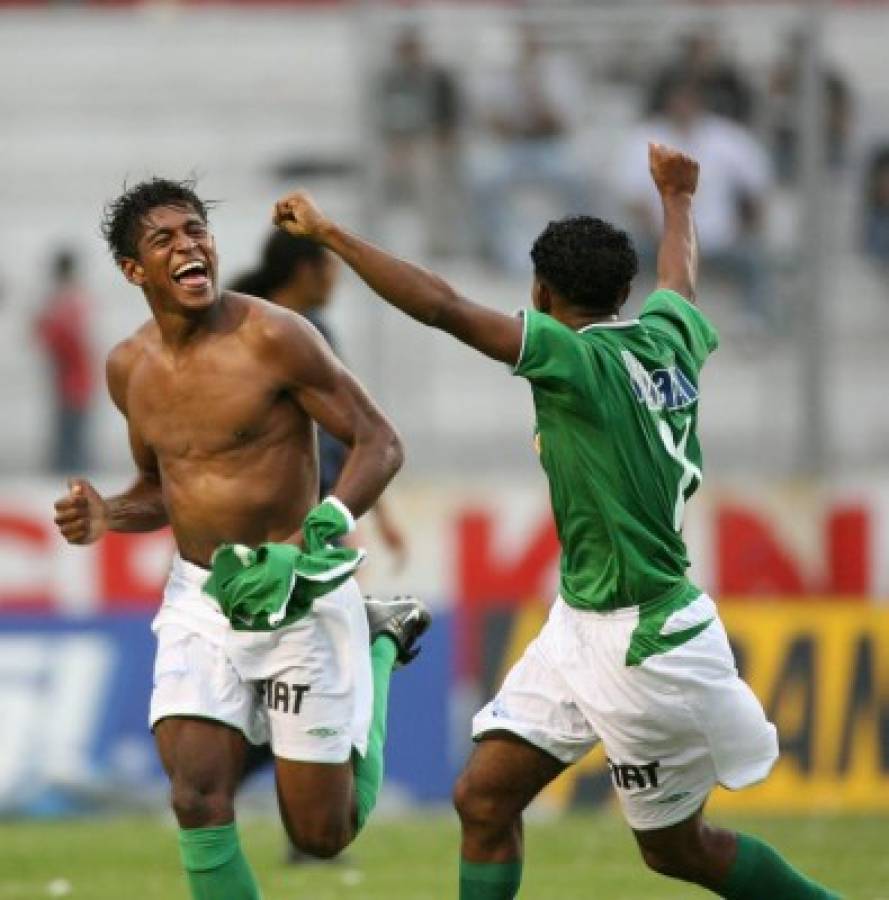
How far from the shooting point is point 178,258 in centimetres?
778

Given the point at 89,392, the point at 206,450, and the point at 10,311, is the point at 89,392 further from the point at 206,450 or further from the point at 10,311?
the point at 206,450

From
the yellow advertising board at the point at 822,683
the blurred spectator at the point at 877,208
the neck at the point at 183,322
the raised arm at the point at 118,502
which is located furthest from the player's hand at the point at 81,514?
the blurred spectator at the point at 877,208

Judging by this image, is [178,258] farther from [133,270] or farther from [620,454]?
[620,454]

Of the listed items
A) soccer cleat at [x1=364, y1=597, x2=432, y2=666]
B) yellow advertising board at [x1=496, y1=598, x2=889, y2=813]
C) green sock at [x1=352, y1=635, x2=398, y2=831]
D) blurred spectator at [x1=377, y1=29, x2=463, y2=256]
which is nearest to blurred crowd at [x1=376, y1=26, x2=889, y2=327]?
blurred spectator at [x1=377, y1=29, x2=463, y2=256]

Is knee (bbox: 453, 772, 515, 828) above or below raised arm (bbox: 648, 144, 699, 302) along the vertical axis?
below

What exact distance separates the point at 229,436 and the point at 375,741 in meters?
1.16

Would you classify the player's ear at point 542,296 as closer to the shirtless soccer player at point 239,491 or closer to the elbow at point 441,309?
the elbow at point 441,309

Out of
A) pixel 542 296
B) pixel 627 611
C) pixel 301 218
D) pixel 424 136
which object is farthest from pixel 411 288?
pixel 424 136

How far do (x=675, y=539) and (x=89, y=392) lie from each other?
362 inches

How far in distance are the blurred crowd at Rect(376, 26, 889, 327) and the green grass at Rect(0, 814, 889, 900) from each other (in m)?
3.57

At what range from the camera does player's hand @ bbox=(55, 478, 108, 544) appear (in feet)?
25.8

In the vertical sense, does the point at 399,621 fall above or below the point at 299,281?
below

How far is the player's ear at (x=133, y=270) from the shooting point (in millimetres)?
7922

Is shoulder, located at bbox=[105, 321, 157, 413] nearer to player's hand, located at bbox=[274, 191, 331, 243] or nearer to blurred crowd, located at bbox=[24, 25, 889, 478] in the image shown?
player's hand, located at bbox=[274, 191, 331, 243]
